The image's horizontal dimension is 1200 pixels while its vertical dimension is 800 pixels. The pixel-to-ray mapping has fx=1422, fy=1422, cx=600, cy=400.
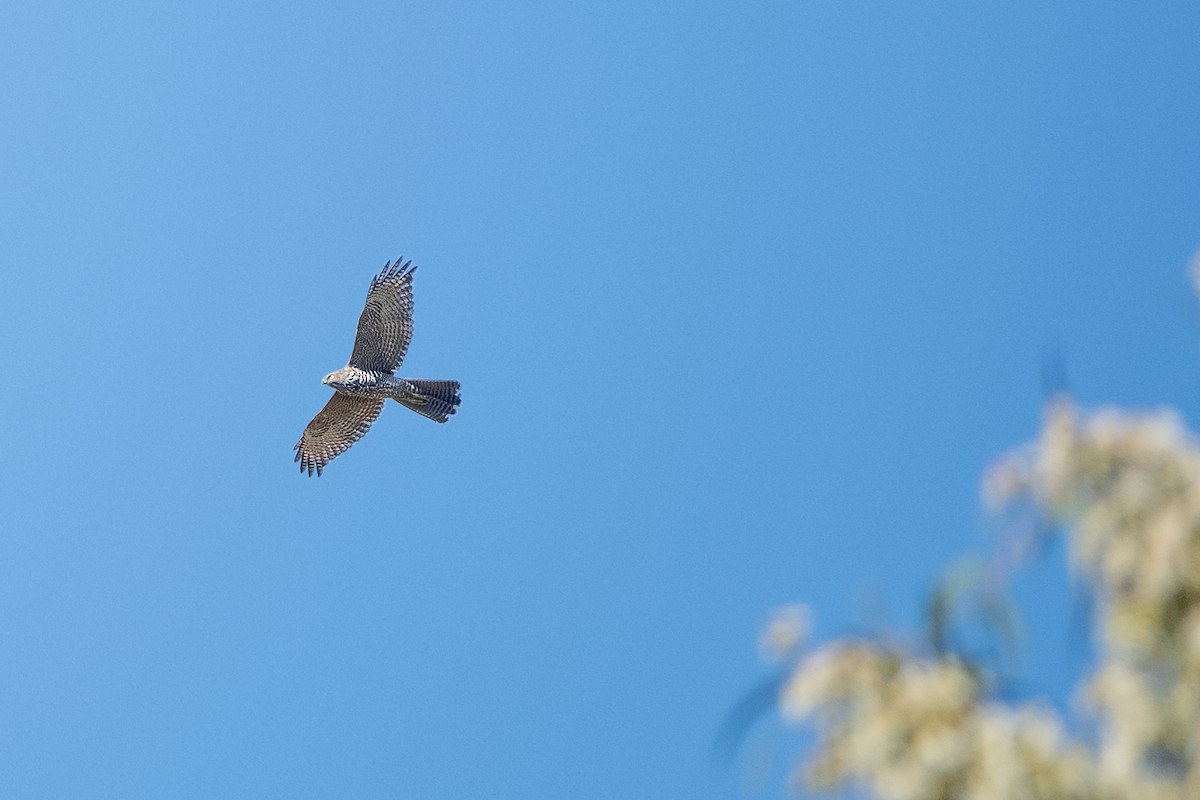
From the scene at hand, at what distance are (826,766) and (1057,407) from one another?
165 cm

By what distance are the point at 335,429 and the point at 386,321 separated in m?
2.41

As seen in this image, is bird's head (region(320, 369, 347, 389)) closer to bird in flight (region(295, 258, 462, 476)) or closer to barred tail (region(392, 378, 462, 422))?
bird in flight (region(295, 258, 462, 476))

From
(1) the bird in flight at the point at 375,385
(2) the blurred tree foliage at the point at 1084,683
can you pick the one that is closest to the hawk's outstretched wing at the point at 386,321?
(1) the bird in flight at the point at 375,385

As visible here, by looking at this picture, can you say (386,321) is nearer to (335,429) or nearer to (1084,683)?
(335,429)

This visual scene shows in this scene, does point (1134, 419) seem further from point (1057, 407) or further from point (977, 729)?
point (977, 729)

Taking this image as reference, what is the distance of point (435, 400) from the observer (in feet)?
78.5

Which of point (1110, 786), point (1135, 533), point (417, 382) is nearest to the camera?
point (1110, 786)

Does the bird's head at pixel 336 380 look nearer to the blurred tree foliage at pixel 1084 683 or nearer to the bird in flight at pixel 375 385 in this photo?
the bird in flight at pixel 375 385

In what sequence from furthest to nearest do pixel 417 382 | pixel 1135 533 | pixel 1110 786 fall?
pixel 417 382 → pixel 1135 533 → pixel 1110 786

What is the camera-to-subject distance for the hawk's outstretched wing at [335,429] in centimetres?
2317

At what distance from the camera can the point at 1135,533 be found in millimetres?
5289

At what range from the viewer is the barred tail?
77.9 feet

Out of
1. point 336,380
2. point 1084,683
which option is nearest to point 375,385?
point 336,380

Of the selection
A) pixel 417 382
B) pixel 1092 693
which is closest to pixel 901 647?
pixel 1092 693
